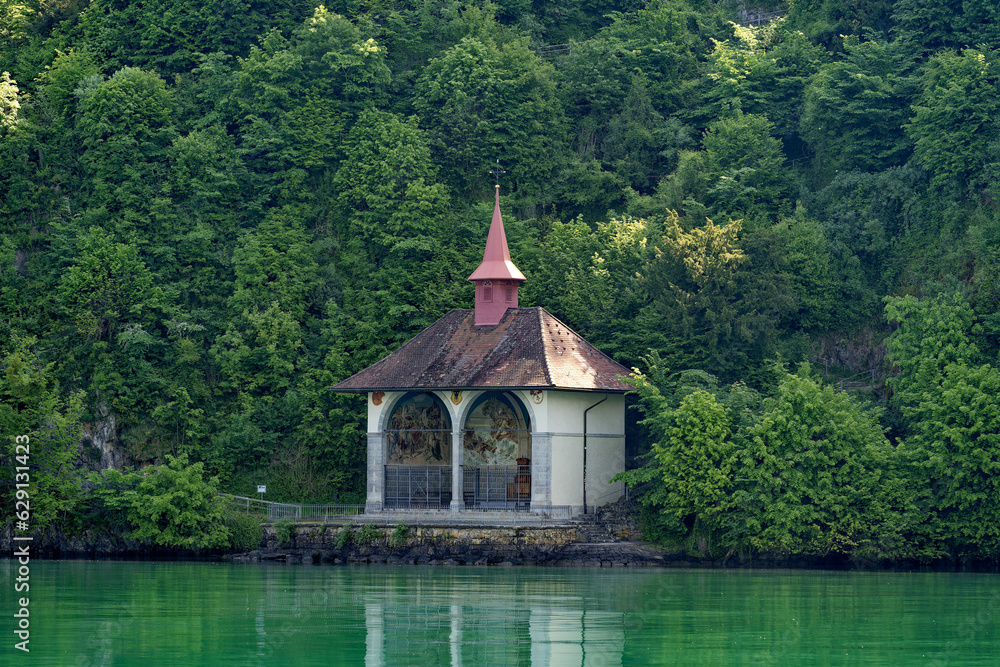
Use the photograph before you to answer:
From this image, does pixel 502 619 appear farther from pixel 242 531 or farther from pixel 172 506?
pixel 242 531

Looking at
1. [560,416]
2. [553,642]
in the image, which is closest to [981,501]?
[560,416]

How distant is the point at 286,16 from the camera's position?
70.6 metres

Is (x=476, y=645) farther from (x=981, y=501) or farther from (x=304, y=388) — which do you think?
(x=304, y=388)

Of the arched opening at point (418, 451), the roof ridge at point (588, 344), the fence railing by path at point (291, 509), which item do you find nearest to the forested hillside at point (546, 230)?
the roof ridge at point (588, 344)

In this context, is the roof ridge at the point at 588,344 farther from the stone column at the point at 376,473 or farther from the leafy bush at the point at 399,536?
the leafy bush at the point at 399,536

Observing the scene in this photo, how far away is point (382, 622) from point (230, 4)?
164 feet

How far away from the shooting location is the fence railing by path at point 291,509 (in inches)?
2083

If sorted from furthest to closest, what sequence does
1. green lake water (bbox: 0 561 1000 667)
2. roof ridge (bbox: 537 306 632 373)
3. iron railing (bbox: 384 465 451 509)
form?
1. iron railing (bbox: 384 465 451 509)
2. roof ridge (bbox: 537 306 632 373)
3. green lake water (bbox: 0 561 1000 667)

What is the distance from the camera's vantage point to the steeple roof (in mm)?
55375

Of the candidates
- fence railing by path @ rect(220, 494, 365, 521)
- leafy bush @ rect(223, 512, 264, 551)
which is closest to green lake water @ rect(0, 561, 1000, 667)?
leafy bush @ rect(223, 512, 264, 551)

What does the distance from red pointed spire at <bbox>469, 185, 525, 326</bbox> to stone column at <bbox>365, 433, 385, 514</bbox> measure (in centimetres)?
601

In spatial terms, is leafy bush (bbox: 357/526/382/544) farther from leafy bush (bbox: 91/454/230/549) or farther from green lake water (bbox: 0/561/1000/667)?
green lake water (bbox: 0/561/1000/667)

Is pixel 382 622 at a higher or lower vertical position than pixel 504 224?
lower

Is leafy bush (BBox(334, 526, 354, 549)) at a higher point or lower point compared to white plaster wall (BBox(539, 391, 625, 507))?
lower
